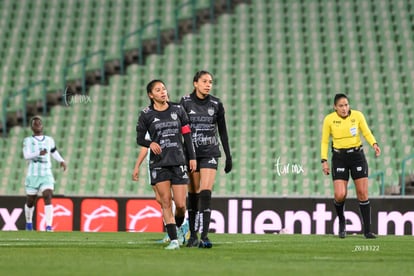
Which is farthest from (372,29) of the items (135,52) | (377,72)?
(135,52)

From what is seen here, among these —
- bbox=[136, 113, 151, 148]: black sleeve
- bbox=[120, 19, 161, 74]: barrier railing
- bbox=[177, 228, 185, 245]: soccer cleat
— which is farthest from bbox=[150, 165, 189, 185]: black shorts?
bbox=[120, 19, 161, 74]: barrier railing

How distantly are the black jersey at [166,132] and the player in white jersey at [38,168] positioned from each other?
242 inches

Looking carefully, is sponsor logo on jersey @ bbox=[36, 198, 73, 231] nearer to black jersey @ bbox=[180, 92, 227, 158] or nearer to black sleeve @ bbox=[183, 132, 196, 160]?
black jersey @ bbox=[180, 92, 227, 158]

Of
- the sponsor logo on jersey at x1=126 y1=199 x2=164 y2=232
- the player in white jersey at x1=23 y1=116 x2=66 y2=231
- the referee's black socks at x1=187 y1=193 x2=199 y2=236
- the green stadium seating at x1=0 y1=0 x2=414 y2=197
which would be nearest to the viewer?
the referee's black socks at x1=187 y1=193 x2=199 y2=236

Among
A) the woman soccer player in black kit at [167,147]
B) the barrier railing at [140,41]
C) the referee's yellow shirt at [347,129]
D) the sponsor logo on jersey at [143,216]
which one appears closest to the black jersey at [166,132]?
the woman soccer player in black kit at [167,147]

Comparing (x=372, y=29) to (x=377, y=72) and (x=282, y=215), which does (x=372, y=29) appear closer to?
(x=377, y=72)

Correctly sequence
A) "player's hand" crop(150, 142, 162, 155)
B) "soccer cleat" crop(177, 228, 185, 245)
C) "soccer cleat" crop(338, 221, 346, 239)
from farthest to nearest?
"soccer cleat" crop(338, 221, 346, 239) < "soccer cleat" crop(177, 228, 185, 245) < "player's hand" crop(150, 142, 162, 155)

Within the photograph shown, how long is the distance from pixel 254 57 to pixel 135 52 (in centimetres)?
319

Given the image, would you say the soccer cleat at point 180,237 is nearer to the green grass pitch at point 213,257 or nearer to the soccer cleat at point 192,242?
the green grass pitch at point 213,257

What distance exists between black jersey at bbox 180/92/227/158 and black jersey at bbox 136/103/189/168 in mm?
453

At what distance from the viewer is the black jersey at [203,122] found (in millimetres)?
11898

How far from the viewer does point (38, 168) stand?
695 inches

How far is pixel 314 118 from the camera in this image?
76.8 feet

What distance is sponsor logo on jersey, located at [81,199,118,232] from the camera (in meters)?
19.2
